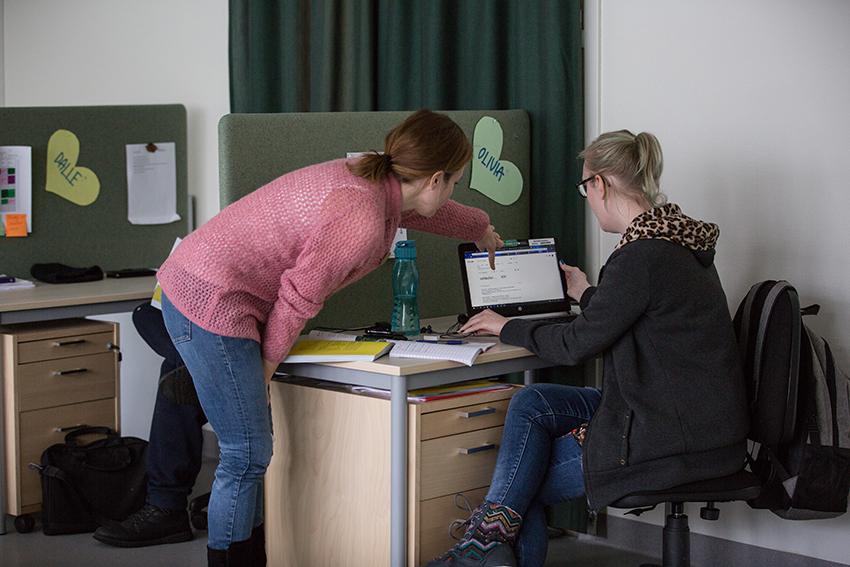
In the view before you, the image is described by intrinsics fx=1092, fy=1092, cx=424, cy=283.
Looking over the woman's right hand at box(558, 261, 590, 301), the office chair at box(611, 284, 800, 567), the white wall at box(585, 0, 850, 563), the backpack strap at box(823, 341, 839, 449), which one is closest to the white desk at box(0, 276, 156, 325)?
the woman's right hand at box(558, 261, 590, 301)

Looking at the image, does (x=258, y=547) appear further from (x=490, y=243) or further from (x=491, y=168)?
(x=491, y=168)

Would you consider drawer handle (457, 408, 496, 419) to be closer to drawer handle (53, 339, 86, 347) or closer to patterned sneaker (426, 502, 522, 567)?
patterned sneaker (426, 502, 522, 567)

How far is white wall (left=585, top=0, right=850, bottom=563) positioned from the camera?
276 cm

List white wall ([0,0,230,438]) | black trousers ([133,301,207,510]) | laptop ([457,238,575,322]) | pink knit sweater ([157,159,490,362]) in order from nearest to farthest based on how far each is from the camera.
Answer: pink knit sweater ([157,159,490,362]), laptop ([457,238,575,322]), black trousers ([133,301,207,510]), white wall ([0,0,230,438])

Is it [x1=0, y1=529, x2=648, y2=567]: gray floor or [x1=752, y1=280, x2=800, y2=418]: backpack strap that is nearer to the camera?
[x1=752, y1=280, x2=800, y2=418]: backpack strap

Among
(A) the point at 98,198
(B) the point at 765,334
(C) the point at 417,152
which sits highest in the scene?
(C) the point at 417,152

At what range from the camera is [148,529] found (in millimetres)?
3193

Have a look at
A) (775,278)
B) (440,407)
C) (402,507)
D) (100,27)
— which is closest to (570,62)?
(775,278)

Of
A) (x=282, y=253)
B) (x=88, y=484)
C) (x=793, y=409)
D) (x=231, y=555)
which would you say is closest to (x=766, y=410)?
(x=793, y=409)

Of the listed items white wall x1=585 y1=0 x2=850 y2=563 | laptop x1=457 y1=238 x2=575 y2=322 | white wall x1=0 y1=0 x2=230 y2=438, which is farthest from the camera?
white wall x1=0 y1=0 x2=230 y2=438

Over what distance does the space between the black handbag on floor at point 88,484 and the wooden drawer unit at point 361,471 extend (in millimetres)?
815

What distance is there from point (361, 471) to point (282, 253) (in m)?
0.56

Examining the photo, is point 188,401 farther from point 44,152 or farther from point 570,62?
point 570,62

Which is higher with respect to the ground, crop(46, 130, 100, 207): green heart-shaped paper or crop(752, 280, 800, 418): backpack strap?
crop(46, 130, 100, 207): green heart-shaped paper
